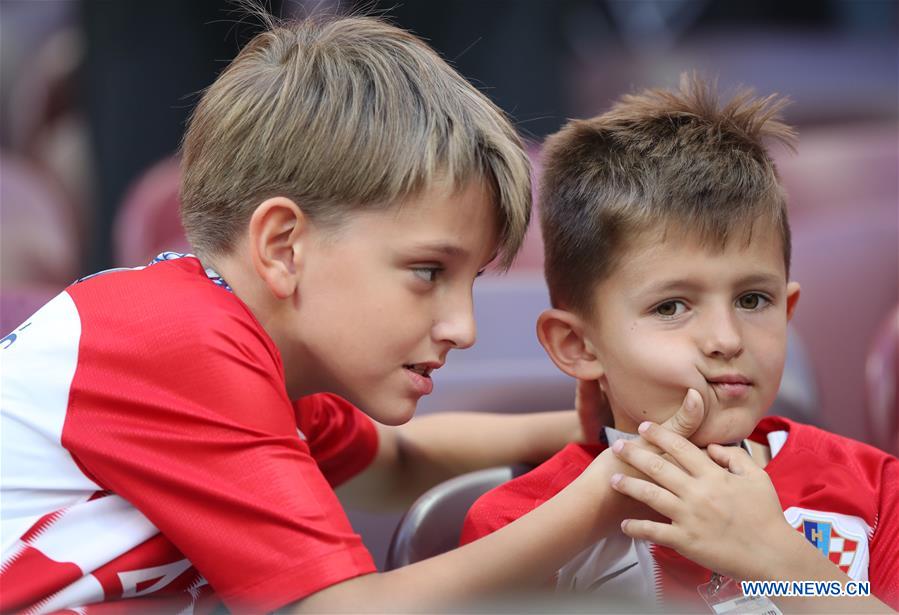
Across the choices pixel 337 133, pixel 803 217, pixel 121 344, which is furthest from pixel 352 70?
pixel 803 217

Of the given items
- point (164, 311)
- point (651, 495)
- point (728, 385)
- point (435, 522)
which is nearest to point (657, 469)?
point (651, 495)

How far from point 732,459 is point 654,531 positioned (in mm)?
113

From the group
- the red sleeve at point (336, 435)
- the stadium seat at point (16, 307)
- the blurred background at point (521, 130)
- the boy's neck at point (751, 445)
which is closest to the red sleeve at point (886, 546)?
the boy's neck at point (751, 445)

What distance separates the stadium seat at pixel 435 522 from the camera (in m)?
1.30

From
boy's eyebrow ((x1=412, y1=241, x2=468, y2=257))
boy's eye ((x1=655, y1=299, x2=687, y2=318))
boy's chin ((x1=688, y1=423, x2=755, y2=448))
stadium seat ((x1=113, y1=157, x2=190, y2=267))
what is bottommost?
boy's chin ((x1=688, y1=423, x2=755, y2=448))

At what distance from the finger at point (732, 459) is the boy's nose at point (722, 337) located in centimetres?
9

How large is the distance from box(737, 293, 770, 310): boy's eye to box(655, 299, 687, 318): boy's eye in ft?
0.19

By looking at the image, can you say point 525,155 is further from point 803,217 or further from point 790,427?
point 803,217

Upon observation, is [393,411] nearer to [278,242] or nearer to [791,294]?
[278,242]

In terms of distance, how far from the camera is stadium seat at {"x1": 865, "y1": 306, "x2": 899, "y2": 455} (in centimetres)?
168

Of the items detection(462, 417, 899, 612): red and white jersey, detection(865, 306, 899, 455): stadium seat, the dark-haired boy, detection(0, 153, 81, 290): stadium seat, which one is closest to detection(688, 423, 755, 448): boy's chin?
the dark-haired boy

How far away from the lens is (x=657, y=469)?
105 centimetres

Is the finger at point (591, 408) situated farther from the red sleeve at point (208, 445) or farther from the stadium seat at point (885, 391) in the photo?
the stadium seat at point (885, 391)

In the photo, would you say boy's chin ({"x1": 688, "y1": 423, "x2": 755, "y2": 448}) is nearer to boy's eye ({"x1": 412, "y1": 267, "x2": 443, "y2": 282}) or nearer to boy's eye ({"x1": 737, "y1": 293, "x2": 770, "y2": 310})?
boy's eye ({"x1": 737, "y1": 293, "x2": 770, "y2": 310})
